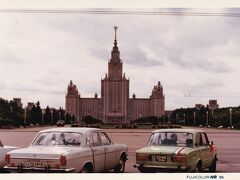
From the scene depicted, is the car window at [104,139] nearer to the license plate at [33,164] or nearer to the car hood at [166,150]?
the car hood at [166,150]

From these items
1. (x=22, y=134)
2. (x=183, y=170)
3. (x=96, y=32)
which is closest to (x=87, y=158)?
(x=183, y=170)

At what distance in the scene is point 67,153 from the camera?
7.31m

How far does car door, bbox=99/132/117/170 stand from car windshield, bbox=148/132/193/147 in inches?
26.1

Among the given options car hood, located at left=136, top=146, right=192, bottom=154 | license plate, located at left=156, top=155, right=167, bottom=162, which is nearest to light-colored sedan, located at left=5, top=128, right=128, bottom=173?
car hood, located at left=136, top=146, right=192, bottom=154

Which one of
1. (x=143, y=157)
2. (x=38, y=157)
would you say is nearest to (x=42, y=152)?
(x=38, y=157)

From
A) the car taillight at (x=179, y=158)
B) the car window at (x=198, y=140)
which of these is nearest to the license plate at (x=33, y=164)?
the car taillight at (x=179, y=158)

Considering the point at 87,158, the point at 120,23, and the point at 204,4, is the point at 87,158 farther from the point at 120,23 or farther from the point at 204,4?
the point at 204,4

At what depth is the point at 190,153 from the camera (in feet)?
26.3

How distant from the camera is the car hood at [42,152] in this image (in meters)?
7.29

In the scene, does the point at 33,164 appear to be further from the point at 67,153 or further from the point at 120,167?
the point at 120,167

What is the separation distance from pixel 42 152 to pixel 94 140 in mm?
1130

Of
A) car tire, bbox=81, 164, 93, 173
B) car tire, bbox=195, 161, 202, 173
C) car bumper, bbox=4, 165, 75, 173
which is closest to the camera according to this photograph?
car bumper, bbox=4, 165, 75, 173

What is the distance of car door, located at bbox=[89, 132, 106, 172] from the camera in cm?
800

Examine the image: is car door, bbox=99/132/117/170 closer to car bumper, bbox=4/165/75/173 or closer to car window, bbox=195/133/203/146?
car bumper, bbox=4/165/75/173
